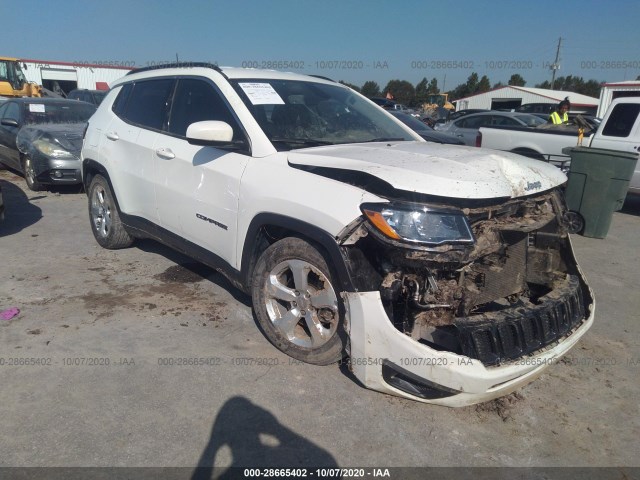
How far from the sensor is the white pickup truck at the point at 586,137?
819cm

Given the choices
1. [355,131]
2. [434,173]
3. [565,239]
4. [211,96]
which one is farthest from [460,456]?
[211,96]

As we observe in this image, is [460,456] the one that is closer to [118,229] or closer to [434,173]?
[434,173]

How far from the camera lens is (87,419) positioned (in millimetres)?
2783

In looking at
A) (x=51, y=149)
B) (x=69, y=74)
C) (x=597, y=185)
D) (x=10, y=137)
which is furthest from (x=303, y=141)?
(x=69, y=74)

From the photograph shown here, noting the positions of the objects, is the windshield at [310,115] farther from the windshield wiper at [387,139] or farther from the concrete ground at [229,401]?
the concrete ground at [229,401]

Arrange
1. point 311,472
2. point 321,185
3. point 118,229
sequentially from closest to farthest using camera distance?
point 311,472, point 321,185, point 118,229

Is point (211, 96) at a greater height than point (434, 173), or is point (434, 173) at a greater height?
point (211, 96)

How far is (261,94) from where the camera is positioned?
3.76 meters

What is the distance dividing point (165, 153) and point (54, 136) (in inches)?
A: 211

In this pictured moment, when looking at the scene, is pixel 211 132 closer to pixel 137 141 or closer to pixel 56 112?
pixel 137 141

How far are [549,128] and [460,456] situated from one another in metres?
8.15

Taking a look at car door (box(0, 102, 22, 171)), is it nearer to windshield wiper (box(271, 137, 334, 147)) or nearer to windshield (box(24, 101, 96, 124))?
windshield (box(24, 101, 96, 124))

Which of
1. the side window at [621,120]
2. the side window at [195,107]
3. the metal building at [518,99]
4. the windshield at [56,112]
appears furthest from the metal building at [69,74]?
the metal building at [518,99]

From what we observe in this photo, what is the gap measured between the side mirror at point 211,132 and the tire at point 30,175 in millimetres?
6336
